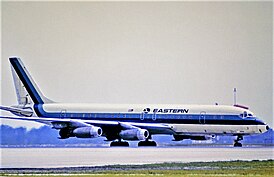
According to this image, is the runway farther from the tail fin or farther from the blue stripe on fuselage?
the tail fin

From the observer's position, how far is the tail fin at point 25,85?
70750mm

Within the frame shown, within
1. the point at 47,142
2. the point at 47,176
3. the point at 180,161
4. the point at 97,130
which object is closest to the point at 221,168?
the point at 180,161

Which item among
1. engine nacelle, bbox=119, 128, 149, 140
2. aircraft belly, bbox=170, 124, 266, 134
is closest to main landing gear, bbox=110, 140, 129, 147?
engine nacelle, bbox=119, 128, 149, 140

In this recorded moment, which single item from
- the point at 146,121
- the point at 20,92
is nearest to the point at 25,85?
the point at 20,92

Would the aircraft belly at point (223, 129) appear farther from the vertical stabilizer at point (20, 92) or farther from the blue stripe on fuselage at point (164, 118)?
the vertical stabilizer at point (20, 92)

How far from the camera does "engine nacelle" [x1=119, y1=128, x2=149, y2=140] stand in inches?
2397

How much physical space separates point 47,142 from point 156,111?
12.0m

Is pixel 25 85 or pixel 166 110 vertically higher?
pixel 25 85

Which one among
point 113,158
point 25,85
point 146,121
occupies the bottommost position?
point 113,158

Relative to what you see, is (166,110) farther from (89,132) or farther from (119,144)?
(89,132)

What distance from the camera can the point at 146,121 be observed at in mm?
64938

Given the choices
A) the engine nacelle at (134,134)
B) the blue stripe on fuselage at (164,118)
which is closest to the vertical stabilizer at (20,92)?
the blue stripe on fuselage at (164,118)

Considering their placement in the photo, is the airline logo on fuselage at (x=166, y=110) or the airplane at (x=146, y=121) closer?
the airplane at (x=146, y=121)

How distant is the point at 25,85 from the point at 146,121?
476 inches
